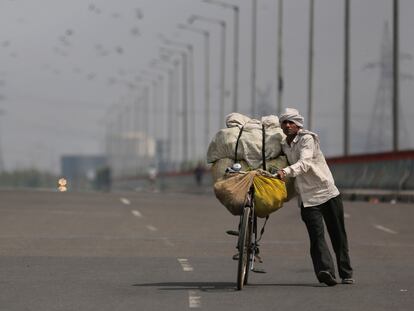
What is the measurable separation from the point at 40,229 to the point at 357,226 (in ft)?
19.6

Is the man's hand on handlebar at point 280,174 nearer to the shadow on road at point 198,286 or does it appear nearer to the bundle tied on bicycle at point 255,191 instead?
the bundle tied on bicycle at point 255,191

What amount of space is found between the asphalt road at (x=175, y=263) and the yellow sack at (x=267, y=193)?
0.75 m

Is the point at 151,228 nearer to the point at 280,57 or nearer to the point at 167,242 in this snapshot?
Answer: the point at 167,242

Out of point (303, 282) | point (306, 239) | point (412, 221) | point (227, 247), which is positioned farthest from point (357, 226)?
point (303, 282)

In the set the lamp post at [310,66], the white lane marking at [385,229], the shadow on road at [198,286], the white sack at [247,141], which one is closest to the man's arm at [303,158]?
the white sack at [247,141]

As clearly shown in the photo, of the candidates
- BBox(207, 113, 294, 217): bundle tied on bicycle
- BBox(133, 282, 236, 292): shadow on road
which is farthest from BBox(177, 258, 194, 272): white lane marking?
BBox(207, 113, 294, 217): bundle tied on bicycle

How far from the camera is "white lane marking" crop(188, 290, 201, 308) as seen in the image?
38.9ft

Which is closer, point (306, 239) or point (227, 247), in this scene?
point (227, 247)

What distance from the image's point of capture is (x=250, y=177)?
13109mm

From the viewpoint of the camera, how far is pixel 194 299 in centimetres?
1236

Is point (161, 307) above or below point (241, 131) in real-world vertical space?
below

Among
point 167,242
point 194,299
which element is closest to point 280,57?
point 167,242

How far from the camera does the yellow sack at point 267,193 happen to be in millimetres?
13141

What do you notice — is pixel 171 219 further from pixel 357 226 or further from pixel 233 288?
pixel 233 288
